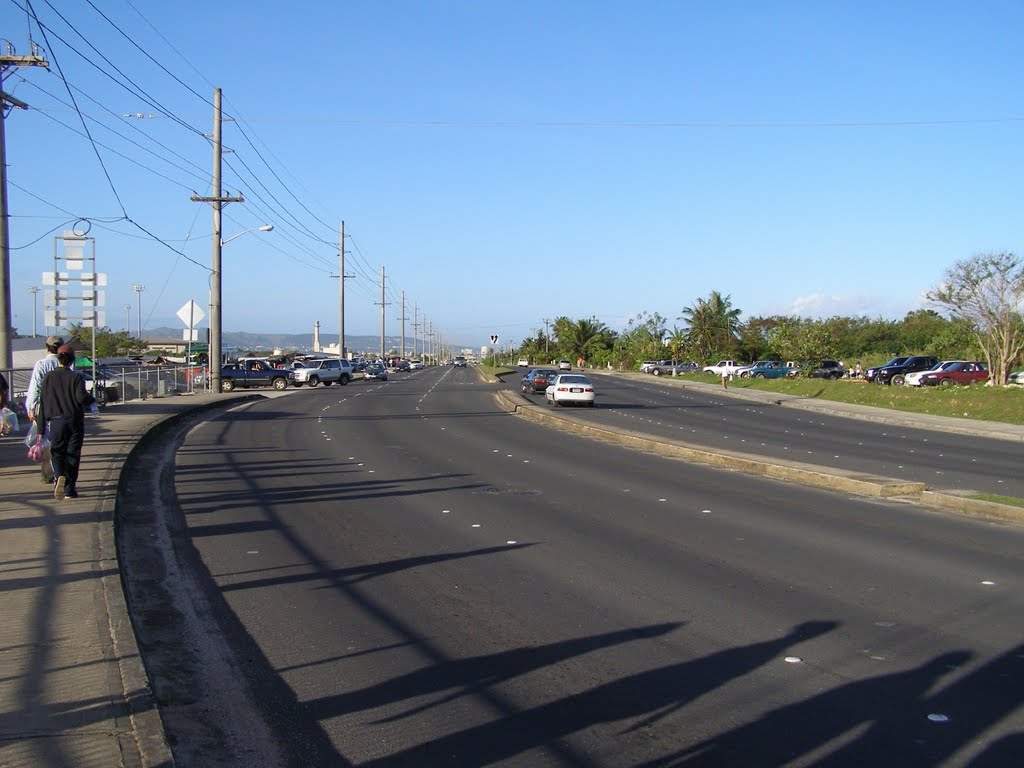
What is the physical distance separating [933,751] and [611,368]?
353 ft

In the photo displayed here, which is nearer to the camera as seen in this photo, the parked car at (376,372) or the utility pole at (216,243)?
the utility pole at (216,243)

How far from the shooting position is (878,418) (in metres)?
35.4

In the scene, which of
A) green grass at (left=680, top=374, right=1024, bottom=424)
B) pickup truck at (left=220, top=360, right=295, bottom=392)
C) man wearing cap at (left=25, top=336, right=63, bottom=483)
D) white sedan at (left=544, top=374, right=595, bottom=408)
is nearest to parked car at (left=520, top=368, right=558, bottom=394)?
white sedan at (left=544, top=374, right=595, bottom=408)

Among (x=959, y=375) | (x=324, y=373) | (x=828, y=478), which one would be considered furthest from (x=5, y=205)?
(x=959, y=375)

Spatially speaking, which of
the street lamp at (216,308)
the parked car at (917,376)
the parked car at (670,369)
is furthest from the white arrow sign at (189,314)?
the parked car at (670,369)

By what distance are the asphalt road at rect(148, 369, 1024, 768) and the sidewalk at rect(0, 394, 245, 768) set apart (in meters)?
0.46

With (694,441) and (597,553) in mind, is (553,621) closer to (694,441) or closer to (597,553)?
(597,553)

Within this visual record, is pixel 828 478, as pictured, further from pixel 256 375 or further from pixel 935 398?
pixel 256 375

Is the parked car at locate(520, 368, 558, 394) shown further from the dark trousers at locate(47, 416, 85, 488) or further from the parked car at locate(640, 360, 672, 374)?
the parked car at locate(640, 360, 672, 374)

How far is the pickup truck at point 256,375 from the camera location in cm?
5534

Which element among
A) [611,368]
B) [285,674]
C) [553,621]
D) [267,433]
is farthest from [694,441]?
[611,368]

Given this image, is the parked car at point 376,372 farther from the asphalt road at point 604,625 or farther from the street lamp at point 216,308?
the asphalt road at point 604,625

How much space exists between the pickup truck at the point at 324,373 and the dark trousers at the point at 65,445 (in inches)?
1901

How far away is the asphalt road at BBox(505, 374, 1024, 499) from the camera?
17.8 metres
